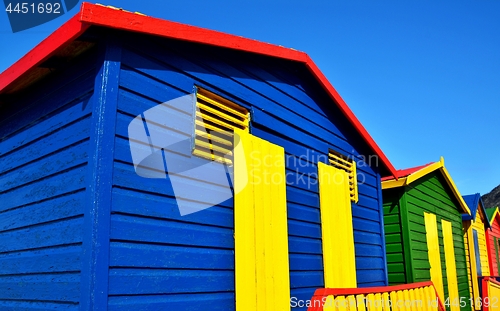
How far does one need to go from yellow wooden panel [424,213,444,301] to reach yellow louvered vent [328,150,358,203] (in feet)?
13.7

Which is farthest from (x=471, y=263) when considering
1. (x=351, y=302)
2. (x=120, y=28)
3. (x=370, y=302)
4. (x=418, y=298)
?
(x=120, y=28)

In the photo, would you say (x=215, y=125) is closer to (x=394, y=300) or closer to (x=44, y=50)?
(x=44, y=50)

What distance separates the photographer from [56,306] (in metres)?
3.83

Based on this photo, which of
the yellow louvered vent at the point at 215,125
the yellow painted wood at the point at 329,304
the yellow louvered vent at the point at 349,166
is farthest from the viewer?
the yellow louvered vent at the point at 349,166

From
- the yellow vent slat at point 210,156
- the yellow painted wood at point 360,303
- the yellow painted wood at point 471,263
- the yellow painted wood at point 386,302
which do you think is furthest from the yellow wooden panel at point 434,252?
the yellow vent slat at point 210,156

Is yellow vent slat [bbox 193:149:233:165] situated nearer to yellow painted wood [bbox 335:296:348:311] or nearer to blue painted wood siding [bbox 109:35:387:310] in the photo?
blue painted wood siding [bbox 109:35:387:310]

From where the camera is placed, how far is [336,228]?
6.59 metres

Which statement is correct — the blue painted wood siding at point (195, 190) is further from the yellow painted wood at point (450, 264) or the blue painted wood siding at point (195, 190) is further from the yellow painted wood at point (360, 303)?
the yellow painted wood at point (450, 264)

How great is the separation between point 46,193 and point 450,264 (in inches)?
420

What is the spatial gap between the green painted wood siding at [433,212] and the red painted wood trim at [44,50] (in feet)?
26.6

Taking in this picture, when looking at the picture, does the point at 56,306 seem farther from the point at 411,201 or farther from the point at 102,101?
the point at 411,201

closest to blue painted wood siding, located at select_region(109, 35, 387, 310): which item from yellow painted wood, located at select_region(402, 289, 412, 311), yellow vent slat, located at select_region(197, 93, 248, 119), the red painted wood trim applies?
yellow vent slat, located at select_region(197, 93, 248, 119)

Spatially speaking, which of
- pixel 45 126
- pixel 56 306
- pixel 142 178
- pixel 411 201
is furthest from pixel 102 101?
pixel 411 201

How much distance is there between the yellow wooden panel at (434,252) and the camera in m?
10.7
